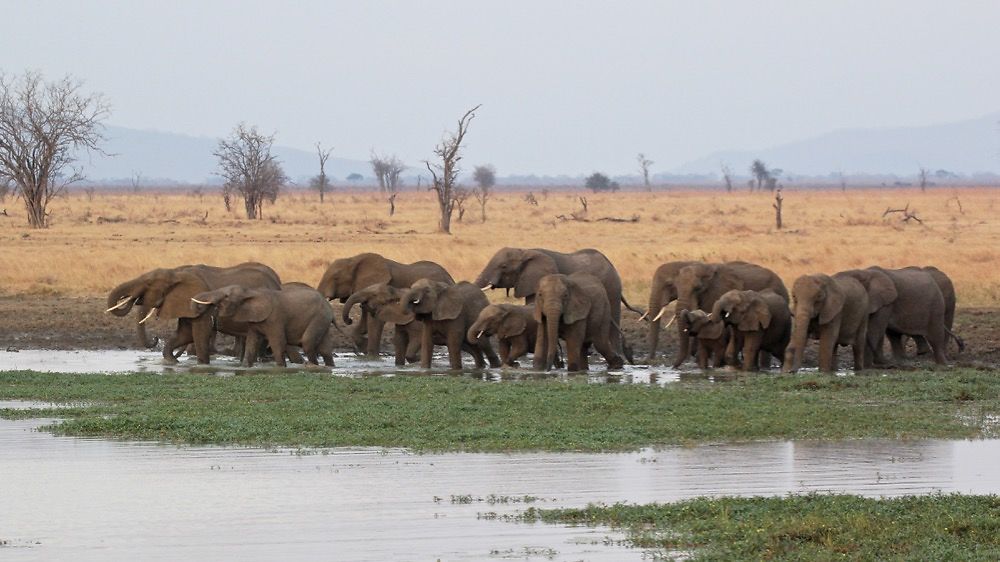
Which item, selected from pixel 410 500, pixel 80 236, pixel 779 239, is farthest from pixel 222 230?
pixel 410 500

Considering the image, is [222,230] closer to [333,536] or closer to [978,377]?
[978,377]

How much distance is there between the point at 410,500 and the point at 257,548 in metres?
1.71

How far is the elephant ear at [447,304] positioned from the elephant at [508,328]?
0.34 meters

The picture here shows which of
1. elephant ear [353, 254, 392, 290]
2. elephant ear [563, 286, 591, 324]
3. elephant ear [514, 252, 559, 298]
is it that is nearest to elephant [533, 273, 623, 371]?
elephant ear [563, 286, 591, 324]

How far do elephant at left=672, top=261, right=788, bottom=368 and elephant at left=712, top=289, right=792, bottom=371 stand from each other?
3.12ft

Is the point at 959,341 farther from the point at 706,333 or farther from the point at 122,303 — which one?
the point at 122,303

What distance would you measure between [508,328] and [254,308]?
3.26 metres

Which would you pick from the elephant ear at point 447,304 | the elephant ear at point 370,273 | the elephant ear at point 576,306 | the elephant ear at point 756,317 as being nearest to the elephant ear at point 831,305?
the elephant ear at point 756,317

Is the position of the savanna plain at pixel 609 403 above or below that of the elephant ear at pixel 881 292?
below

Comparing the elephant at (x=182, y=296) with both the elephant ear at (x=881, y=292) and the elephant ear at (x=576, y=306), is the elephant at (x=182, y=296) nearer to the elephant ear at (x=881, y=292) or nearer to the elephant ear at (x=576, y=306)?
the elephant ear at (x=576, y=306)

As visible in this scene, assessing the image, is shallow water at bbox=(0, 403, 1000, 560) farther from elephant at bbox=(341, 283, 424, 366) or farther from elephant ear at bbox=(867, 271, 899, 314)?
elephant ear at bbox=(867, 271, 899, 314)

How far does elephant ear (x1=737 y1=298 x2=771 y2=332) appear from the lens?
66.6 feet

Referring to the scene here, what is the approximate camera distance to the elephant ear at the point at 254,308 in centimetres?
2053

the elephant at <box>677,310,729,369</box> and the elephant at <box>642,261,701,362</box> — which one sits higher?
the elephant at <box>642,261,701,362</box>
